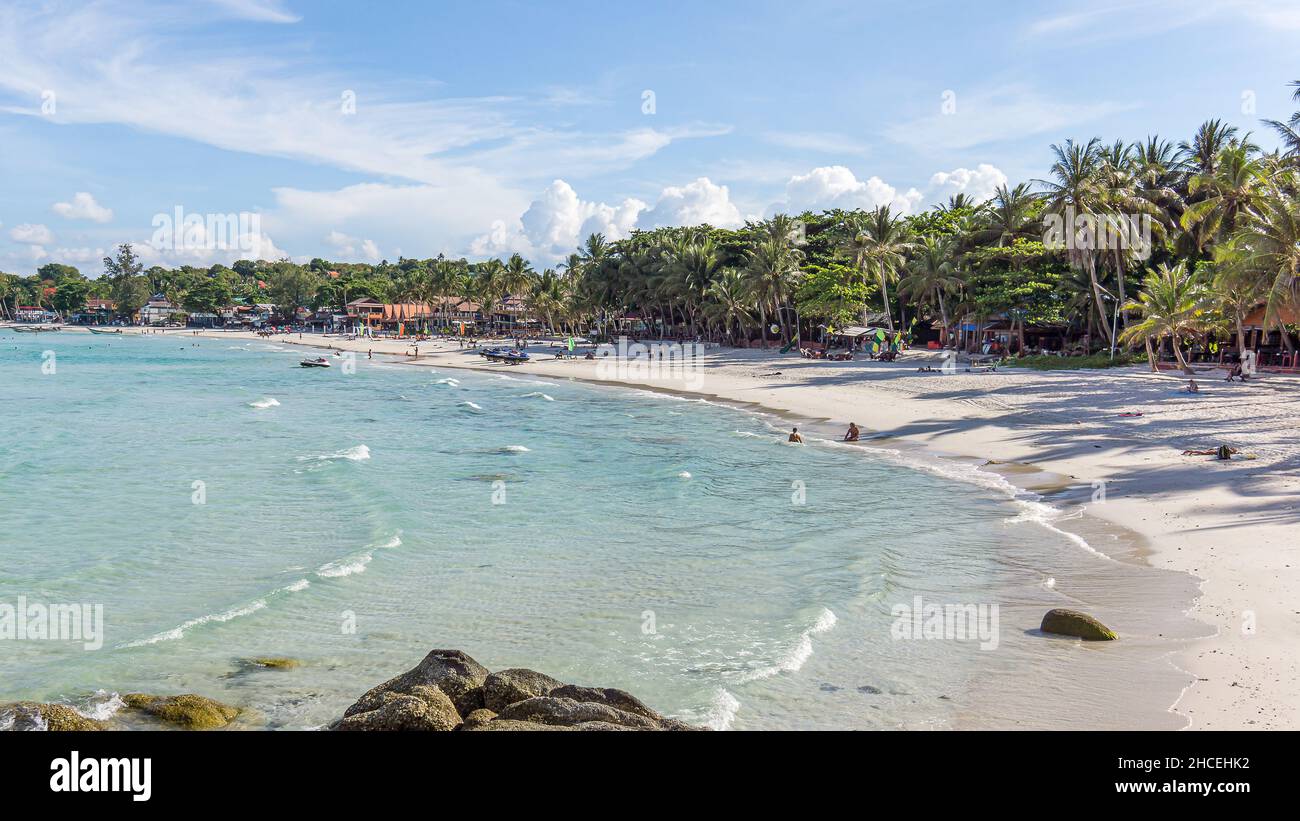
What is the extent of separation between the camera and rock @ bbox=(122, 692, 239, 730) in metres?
10.6

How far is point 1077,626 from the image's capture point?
12.7 metres

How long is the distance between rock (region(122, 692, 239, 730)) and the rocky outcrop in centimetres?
221

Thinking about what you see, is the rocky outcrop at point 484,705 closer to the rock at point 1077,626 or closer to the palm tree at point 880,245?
the rock at point 1077,626

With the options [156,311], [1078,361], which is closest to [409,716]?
[1078,361]

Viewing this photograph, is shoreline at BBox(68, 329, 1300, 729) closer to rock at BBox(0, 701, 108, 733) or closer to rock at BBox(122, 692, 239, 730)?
rock at BBox(122, 692, 239, 730)

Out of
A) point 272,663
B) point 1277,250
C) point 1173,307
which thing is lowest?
point 272,663

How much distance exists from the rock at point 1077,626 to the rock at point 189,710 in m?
11.1

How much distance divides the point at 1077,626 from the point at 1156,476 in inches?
478

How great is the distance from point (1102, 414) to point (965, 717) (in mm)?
25565

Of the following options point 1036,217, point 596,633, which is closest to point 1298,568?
point 596,633

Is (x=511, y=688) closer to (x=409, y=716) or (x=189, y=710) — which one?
(x=409, y=716)

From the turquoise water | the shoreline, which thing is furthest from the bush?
the turquoise water

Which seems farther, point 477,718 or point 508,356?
point 508,356

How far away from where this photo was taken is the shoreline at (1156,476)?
36.0 ft
